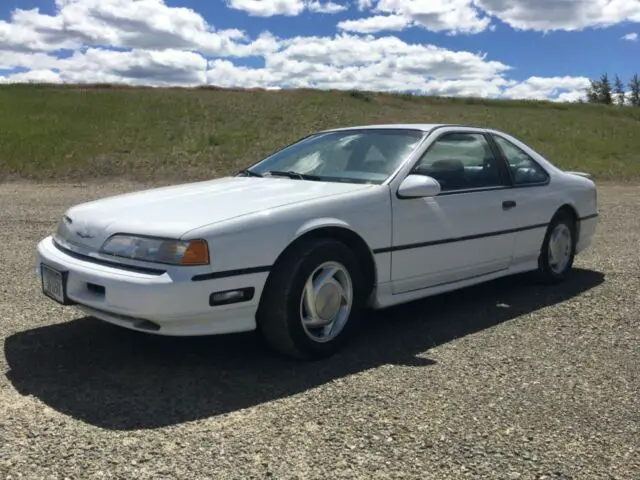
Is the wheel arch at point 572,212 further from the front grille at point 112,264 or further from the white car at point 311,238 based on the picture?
the front grille at point 112,264

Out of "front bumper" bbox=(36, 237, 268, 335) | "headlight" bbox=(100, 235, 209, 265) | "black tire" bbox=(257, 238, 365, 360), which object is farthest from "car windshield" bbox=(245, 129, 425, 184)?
"headlight" bbox=(100, 235, 209, 265)

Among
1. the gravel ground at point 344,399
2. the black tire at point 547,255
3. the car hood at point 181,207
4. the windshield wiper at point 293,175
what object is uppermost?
the windshield wiper at point 293,175

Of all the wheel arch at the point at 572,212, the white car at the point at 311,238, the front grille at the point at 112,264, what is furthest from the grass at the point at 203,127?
the front grille at the point at 112,264

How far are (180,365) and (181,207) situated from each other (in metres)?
0.88

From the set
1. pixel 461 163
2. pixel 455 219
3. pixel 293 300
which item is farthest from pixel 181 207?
pixel 461 163

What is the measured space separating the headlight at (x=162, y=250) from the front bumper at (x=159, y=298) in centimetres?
6

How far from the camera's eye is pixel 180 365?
370 cm

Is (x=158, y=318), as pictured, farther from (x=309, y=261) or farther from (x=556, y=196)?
(x=556, y=196)

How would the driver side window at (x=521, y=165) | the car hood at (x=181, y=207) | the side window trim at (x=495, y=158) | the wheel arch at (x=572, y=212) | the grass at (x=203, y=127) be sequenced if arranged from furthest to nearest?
the grass at (x=203, y=127) → the wheel arch at (x=572, y=212) → the driver side window at (x=521, y=165) → the side window trim at (x=495, y=158) → the car hood at (x=181, y=207)

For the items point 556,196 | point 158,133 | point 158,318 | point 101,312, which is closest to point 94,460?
point 158,318

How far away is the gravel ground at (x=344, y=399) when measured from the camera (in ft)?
8.64

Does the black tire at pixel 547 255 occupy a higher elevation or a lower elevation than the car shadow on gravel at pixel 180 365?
higher

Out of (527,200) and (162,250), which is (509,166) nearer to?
(527,200)

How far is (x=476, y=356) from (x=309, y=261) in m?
1.16
